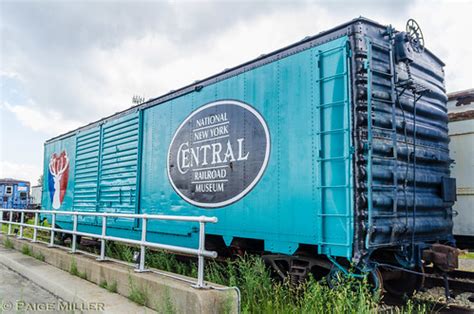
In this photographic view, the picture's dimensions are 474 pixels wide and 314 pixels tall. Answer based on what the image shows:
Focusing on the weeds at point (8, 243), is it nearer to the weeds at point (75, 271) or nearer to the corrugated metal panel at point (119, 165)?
the corrugated metal panel at point (119, 165)

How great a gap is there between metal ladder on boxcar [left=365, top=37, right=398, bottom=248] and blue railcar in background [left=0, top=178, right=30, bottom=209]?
92.8 ft

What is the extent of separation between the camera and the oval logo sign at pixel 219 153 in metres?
5.35

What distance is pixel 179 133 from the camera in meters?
6.82

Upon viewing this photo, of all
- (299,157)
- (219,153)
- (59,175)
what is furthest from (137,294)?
(59,175)

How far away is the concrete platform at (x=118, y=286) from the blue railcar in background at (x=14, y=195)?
22652 mm

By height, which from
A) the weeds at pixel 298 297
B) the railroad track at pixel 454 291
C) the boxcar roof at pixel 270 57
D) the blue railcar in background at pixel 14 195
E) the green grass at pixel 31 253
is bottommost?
the railroad track at pixel 454 291

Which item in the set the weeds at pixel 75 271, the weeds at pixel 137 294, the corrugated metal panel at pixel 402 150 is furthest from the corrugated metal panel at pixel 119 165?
the corrugated metal panel at pixel 402 150

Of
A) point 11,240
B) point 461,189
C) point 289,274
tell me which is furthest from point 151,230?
point 461,189

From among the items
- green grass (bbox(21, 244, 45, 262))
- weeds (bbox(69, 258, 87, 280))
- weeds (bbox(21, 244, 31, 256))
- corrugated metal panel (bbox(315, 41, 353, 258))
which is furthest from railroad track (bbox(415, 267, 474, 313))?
weeds (bbox(21, 244, 31, 256))

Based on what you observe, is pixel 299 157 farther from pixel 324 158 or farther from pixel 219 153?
pixel 219 153

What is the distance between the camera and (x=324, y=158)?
4.41 metres

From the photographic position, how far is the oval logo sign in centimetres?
535

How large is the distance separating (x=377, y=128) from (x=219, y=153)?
7.91 ft

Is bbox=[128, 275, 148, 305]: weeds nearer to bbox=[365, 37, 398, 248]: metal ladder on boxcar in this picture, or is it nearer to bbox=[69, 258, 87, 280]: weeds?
bbox=[69, 258, 87, 280]: weeds
